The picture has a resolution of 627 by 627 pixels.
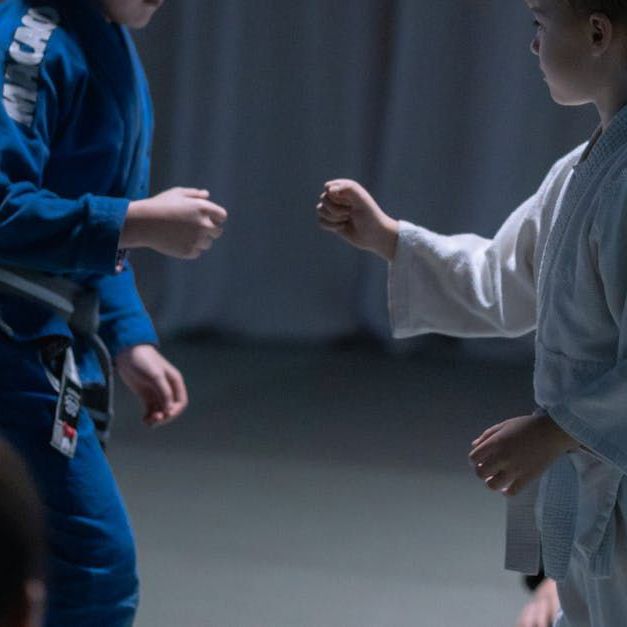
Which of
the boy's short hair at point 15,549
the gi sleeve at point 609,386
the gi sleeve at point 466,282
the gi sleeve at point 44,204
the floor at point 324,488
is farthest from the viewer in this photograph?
the floor at point 324,488

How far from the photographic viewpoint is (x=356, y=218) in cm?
159

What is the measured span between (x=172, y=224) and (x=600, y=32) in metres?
0.47

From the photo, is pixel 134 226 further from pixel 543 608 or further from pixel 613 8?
pixel 543 608

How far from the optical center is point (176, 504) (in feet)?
8.61

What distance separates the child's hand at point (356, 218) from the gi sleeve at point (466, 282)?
2cm

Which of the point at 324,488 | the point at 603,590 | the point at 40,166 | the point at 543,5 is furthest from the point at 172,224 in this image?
the point at 324,488

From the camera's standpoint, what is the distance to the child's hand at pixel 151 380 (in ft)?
5.49

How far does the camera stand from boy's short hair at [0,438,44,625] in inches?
25.9

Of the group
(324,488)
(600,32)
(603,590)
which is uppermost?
(600,32)

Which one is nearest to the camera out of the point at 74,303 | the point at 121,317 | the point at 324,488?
the point at 74,303

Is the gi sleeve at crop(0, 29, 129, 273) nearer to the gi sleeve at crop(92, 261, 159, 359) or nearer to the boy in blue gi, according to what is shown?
the boy in blue gi

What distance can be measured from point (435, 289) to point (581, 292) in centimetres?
32

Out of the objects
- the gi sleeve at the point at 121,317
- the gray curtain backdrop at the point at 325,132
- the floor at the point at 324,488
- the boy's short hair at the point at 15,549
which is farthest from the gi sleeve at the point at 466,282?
the gray curtain backdrop at the point at 325,132

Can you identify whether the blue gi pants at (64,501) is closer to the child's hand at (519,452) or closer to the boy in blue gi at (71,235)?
the boy in blue gi at (71,235)
